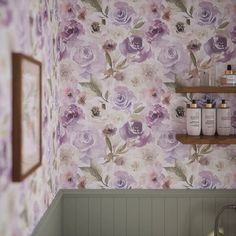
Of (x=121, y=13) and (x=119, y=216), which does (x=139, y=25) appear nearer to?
(x=121, y=13)

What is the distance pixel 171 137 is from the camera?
2.58m

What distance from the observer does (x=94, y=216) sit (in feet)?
8.52

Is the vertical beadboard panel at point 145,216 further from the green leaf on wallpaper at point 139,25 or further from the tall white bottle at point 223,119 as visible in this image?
the green leaf on wallpaper at point 139,25

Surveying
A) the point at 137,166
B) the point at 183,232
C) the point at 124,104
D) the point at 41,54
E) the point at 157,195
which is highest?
the point at 41,54

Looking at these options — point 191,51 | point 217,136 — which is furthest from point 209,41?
point 217,136

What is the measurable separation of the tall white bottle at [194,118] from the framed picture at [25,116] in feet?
3.55

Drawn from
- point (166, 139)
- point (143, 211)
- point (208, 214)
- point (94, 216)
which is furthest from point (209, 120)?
point (94, 216)

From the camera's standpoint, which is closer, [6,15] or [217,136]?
[6,15]

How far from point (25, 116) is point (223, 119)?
144 centimetres

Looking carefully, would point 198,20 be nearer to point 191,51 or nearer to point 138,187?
point 191,51

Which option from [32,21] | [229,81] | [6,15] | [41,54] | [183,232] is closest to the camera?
[6,15]

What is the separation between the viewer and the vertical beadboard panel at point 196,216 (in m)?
2.59

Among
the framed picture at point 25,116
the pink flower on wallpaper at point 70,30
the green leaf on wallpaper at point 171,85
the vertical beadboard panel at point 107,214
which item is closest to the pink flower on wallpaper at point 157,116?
the green leaf on wallpaper at point 171,85

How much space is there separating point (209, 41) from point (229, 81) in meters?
0.32
